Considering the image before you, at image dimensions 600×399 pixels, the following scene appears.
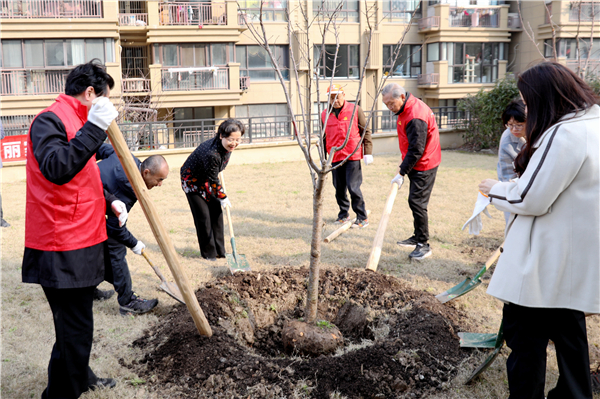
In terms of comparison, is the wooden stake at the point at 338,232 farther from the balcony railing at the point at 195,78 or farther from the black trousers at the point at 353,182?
the balcony railing at the point at 195,78

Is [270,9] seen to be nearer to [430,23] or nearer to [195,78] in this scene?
[195,78]

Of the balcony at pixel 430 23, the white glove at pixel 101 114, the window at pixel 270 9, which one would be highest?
the window at pixel 270 9

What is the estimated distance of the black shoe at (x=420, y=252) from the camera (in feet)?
18.1

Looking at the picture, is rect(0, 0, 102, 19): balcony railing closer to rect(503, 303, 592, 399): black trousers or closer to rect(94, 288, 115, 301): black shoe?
rect(94, 288, 115, 301): black shoe

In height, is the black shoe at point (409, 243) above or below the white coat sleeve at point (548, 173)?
below

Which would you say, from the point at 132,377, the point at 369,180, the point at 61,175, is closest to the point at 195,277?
the point at 132,377

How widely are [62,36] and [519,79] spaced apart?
1872 cm

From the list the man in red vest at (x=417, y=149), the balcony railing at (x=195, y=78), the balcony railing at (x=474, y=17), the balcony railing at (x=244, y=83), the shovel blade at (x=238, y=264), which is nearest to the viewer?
the shovel blade at (x=238, y=264)

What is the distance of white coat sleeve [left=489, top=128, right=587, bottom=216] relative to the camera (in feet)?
6.75

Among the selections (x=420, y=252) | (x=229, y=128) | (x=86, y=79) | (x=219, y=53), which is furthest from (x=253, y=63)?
(x=86, y=79)

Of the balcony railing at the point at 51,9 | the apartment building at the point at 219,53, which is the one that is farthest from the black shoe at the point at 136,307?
the balcony railing at the point at 51,9

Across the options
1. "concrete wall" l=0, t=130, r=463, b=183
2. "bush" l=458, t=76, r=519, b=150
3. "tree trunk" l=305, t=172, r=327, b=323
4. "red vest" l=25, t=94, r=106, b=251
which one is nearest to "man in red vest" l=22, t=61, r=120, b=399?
"red vest" l=25, t=94, r=106, b=251

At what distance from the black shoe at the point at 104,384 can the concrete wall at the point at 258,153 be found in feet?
31.9

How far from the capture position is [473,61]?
77.7 feet
